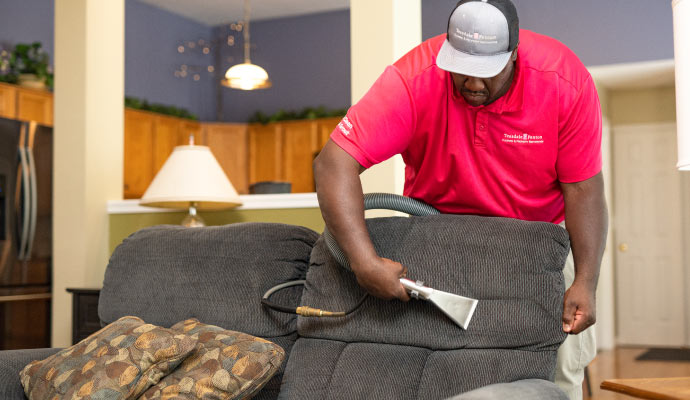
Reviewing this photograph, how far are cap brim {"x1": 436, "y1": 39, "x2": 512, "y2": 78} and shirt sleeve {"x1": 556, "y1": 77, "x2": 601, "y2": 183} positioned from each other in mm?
225

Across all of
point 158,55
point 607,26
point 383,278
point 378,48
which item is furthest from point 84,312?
point 158,55

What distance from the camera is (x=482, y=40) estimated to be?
1725 mm

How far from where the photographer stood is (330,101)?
8.05 m

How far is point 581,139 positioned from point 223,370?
1017 millimetres

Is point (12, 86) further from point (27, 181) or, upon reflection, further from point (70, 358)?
point (70, 358)

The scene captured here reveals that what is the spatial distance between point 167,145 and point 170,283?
5398 millimetres

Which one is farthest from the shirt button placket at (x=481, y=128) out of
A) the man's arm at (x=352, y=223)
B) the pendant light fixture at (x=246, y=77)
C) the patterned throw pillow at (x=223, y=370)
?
the pendant light fixture at (x=246, y=77)

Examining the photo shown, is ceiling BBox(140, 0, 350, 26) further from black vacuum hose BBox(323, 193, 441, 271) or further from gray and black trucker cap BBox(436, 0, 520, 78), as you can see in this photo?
gray and black trucker cap BBox(436, 0, 520, 78)

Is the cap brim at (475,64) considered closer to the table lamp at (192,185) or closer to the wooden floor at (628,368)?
the table lamp at (192,185)

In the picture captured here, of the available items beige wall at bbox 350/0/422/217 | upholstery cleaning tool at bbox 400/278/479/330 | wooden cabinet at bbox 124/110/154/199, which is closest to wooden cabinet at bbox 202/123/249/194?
wooden cabinet at bbox 124/110/154/199

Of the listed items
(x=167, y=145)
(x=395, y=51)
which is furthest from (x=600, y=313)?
(x=395, y=51)

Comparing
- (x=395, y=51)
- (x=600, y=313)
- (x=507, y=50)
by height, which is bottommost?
(x=600, y=313)

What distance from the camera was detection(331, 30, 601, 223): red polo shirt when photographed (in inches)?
71.9

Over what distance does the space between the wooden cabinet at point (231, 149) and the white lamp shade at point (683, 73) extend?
670 centimetres
